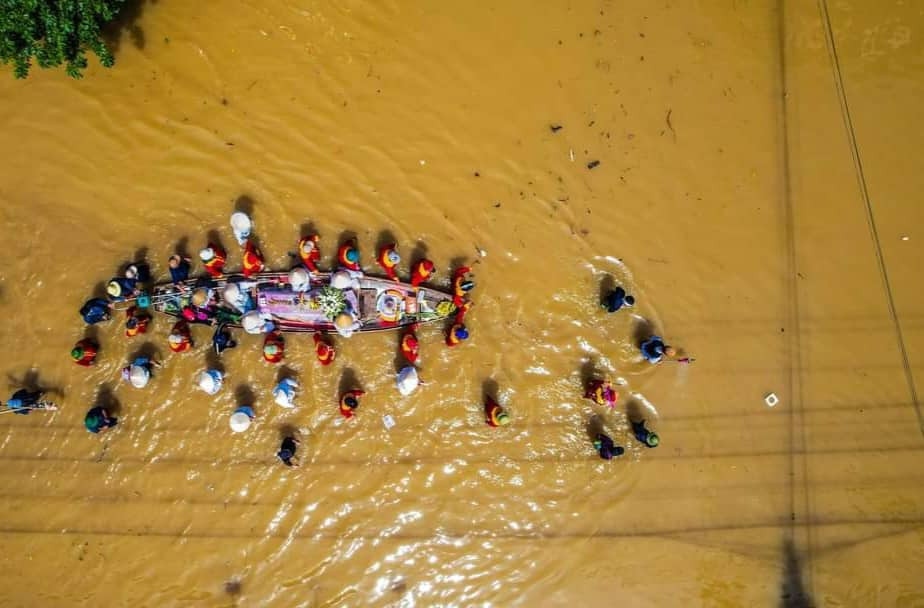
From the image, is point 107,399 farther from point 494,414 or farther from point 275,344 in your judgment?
point 494,414

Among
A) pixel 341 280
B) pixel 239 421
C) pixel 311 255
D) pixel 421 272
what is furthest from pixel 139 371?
pixel 421 272

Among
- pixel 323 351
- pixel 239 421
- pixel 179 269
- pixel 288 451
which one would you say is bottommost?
pixel 288 451

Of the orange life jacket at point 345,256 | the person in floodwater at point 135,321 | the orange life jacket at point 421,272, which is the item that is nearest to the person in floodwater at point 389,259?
the orange life jacket at point 421,272

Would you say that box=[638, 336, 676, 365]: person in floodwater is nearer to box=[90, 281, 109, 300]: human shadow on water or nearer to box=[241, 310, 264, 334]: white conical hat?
box=[241, 310, 264, 334]: white conical hat

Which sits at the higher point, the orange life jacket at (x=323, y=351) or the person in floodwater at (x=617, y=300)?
the person in floodwater at (x=617, y=300)

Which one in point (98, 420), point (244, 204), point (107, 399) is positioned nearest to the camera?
point (98, 420)

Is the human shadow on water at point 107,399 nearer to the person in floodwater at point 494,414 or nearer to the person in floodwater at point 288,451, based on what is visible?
the person in floodwater at point 288,451

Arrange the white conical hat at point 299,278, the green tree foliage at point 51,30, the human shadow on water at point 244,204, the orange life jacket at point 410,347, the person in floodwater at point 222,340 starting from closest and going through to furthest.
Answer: the green tree foliage at point 51,30
the white conical hat at point 299,278
the person in floodwater at point 222,340
the orange life jacket at point 410,347
the human shadow on water at point 244,204
